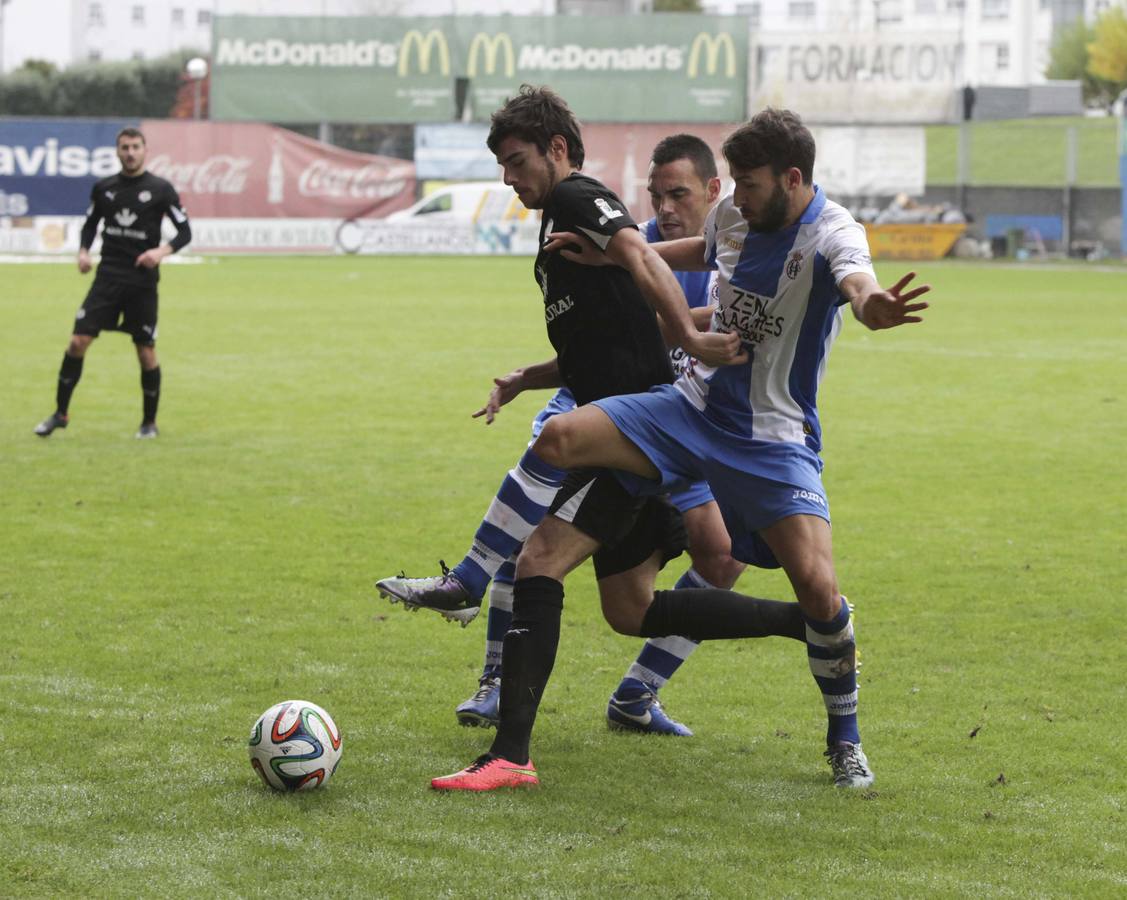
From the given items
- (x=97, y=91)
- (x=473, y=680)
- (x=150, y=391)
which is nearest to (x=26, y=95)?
(x=97, y=91)

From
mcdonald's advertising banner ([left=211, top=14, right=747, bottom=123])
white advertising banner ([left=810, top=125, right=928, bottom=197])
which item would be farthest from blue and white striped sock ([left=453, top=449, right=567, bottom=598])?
mcdonald's advertising banner ([left=211, top=14, right=747, bottom=123])

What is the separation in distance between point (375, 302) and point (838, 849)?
2246 centimetres

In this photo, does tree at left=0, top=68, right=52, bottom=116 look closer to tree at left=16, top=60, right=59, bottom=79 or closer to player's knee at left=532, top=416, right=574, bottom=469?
tree at left=16, top=60, right=59, bottom=79

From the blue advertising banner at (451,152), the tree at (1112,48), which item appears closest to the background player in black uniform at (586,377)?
the blue advertising banner at (451,152)

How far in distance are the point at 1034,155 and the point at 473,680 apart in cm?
4506

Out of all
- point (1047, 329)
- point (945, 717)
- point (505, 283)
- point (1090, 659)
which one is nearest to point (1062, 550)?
point (1090, 659)

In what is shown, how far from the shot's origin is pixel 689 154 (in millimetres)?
5875

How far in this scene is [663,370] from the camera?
5.21 m

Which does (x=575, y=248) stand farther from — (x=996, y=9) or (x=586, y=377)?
(x=996, y=9)

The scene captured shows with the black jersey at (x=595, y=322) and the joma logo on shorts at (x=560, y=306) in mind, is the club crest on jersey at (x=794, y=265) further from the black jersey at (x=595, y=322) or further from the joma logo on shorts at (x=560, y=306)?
the joma logo on shorts at (x=560, y=306)

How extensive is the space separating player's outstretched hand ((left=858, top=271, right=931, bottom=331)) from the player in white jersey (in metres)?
0.28

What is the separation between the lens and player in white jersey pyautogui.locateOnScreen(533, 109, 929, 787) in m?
4.71

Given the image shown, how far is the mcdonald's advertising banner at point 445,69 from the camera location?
4838 centimetres

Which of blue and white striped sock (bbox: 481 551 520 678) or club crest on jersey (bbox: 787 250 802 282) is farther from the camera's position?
blue and white striped sock (bbox: 481 551 520 678)
